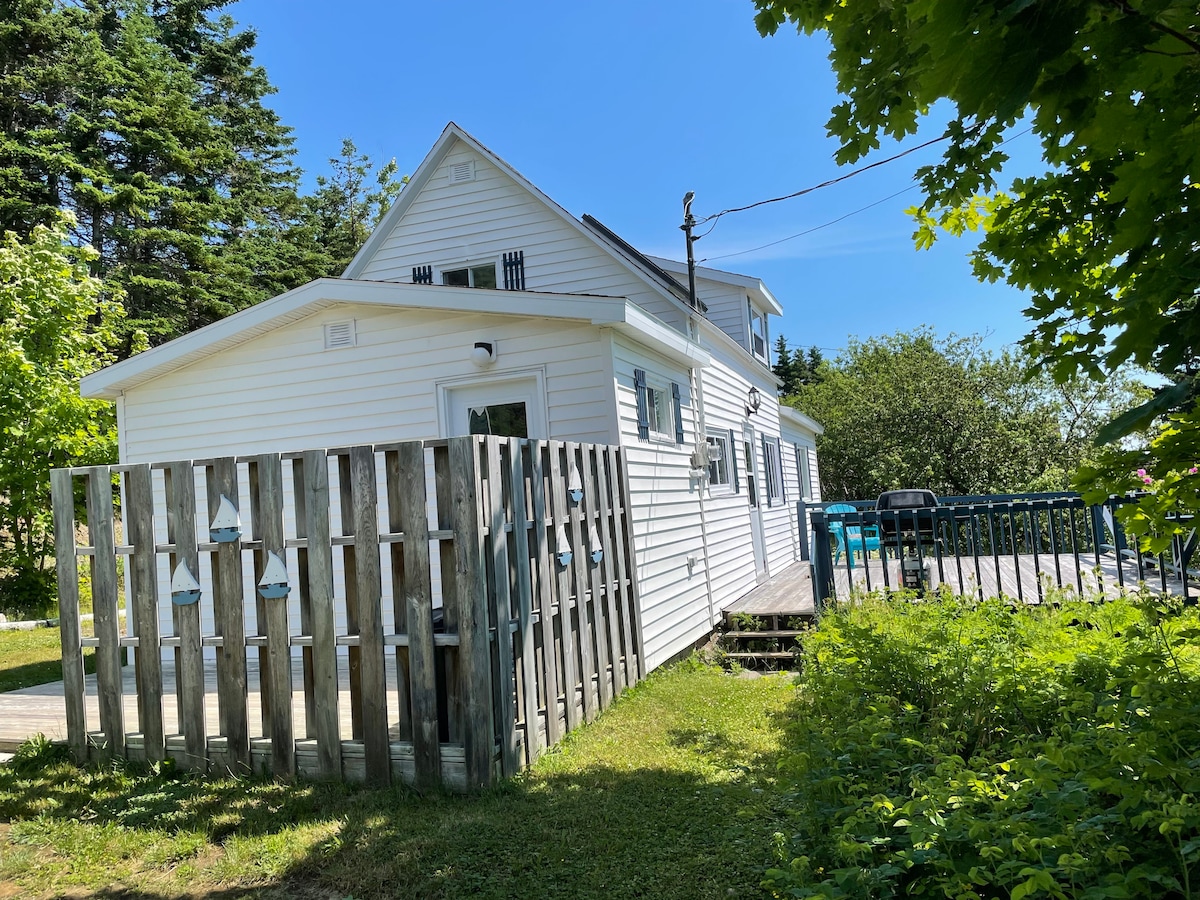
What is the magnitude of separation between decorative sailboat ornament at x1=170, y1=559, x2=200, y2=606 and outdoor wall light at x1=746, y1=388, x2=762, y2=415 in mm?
10209

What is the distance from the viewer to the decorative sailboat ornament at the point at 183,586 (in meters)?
4.91

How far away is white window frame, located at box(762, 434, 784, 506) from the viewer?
15.0m

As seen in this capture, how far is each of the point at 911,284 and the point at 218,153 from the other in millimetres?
29603

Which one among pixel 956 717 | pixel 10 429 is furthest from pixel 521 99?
pixel 956 717

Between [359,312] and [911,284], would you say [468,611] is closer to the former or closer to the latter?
[359,312]

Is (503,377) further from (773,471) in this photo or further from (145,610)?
(773,471)

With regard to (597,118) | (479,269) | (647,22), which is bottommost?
(479,269)

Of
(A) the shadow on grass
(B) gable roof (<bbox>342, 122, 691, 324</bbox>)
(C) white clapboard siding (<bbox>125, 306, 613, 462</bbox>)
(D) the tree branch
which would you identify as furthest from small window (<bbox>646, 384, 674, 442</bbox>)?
(D) the tree branch

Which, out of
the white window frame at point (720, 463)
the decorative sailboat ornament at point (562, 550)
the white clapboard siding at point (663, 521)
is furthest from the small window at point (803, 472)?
the decorative sailboat ornament at point (562, 550)

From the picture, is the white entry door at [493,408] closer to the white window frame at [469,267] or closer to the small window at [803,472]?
the white window frame at [469,267]

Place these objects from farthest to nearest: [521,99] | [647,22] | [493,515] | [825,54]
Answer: [521,99] → [647,22] → [493,515] → [825,54]

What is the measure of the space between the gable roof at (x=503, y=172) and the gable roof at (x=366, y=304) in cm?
162

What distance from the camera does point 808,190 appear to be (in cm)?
1111

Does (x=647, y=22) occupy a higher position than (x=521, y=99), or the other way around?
(x=521, y=99)
